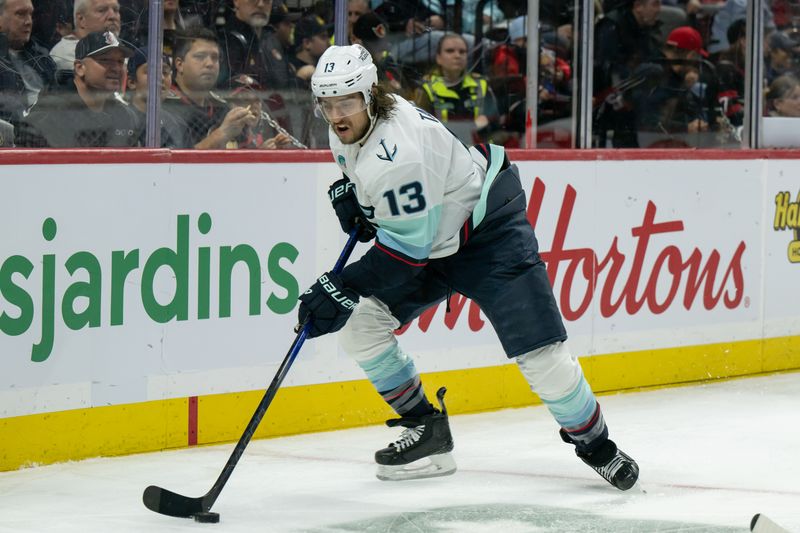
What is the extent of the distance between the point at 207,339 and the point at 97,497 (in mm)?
928

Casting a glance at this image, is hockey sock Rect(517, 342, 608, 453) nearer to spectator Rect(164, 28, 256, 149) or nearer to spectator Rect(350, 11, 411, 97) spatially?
spectator Rect(164, 28, 256, 149)

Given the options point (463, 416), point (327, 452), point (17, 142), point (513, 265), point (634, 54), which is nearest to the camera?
point (513, 265)

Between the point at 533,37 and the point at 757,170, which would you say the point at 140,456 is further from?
the point at 757,170

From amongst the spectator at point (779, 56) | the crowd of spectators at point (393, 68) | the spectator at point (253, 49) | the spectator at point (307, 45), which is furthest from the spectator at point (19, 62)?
the spectator at point (779, 56)

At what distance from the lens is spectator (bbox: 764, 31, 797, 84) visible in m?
7.38

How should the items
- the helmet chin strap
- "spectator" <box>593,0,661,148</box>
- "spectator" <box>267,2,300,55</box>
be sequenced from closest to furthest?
the helmet chin strap < "spectator" <box>267,2,300,55</box> < "spectator" <box>593,0,661,148</box>

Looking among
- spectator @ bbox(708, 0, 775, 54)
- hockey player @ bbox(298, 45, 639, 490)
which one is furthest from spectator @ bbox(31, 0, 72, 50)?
spectator @ bbox(708, 0, 775, 54)

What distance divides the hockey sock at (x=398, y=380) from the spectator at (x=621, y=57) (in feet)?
7.63

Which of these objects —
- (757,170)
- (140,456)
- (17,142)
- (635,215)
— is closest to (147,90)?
(17,142)

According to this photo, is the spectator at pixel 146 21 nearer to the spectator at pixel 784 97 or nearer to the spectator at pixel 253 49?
the spectator at pixel 253 49

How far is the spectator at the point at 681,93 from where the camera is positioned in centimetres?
706

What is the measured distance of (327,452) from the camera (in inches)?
204

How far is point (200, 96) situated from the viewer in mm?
5434

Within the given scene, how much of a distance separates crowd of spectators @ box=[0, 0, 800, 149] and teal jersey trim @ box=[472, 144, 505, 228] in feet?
4.14
